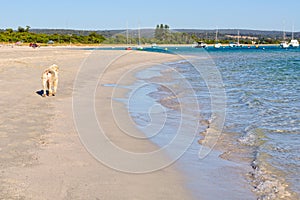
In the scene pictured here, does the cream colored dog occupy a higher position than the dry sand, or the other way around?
the cream colored dog

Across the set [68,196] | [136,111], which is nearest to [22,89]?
[136,111]

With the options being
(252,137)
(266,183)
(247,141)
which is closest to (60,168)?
(266,183)

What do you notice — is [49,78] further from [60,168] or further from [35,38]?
[35,38]

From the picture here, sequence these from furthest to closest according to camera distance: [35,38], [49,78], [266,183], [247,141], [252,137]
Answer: [35,38] → [49,78] → [252,137] → [247,141] → [266,183]

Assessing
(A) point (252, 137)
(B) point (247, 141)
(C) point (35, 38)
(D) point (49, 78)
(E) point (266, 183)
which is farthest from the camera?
(C) point (35, 38)

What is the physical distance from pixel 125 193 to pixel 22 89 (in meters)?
10.9

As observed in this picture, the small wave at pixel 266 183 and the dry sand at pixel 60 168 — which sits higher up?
the dry sand at pixel 60 168

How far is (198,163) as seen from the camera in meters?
7.80

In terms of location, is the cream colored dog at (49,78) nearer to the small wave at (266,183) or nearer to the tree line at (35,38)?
the small wave at (266,183)

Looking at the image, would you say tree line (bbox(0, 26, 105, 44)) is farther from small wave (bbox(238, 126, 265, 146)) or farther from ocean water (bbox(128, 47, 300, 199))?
small wave (bbox(238, 126, 265, 146))

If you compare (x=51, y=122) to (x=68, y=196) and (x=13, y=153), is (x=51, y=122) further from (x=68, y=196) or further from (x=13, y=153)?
(x=68, y=196)

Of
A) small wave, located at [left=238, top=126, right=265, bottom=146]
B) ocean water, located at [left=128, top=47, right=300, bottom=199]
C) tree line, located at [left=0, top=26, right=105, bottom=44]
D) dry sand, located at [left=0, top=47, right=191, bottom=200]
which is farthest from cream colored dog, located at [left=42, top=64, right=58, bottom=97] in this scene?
tree line, located at [left=0, top=26, right=105, bottom=44]

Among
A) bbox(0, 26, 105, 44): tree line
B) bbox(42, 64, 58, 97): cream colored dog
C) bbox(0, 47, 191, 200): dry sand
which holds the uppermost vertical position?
bbox(0, 26, 105, 44): tree line

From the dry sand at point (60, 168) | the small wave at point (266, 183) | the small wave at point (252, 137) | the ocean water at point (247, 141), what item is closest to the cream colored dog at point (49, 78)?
the ocean water at point (247, 141)
